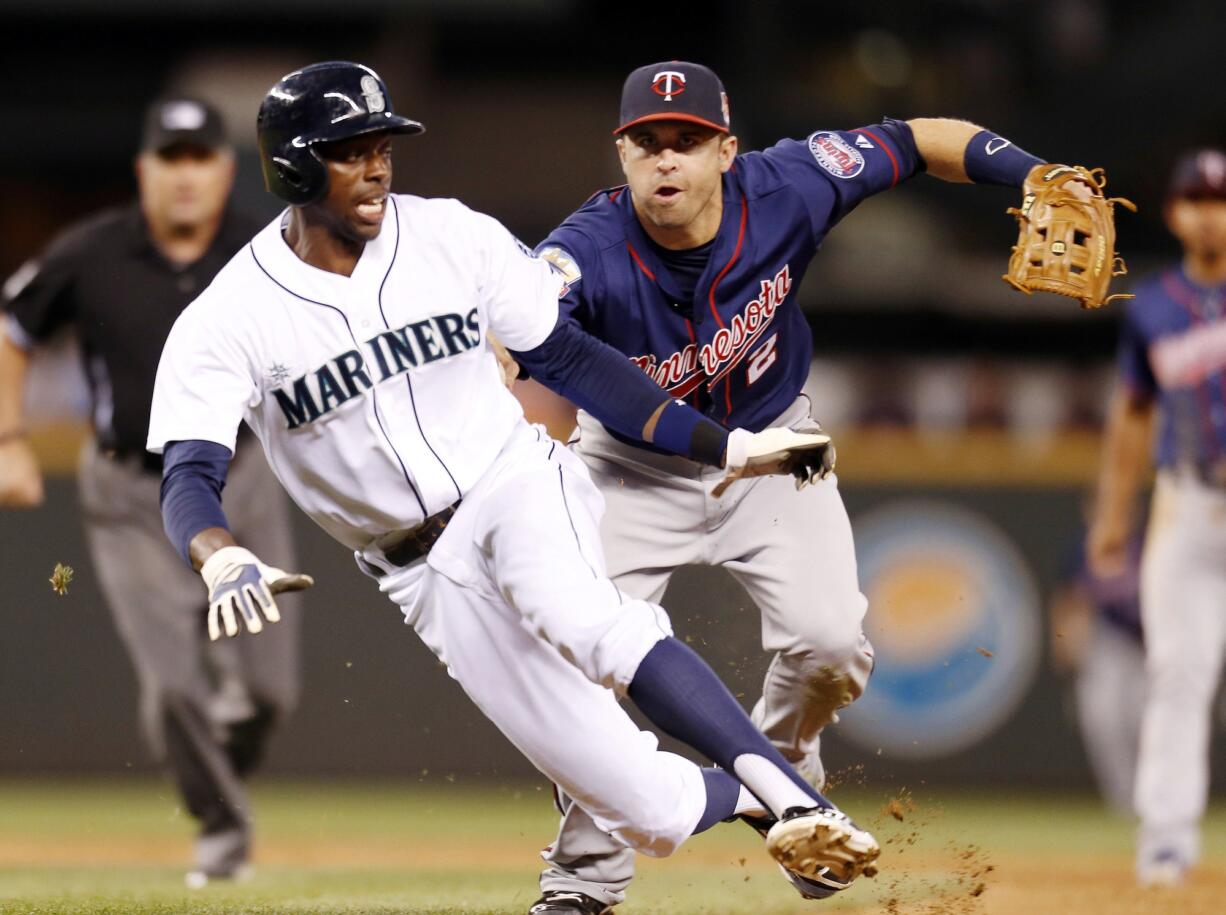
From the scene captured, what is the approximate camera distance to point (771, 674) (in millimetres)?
4824

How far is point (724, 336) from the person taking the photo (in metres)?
4.65

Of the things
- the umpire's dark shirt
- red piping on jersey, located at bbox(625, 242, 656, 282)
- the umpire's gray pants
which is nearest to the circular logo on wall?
the umpire's gray pants

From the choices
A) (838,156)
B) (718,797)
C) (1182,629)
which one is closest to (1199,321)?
(1182,629)

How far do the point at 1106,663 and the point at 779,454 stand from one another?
5068 millimetres

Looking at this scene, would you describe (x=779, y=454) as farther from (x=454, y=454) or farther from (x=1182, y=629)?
(x=1182, y=629)

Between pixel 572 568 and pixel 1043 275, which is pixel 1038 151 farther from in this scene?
pixel 572 568

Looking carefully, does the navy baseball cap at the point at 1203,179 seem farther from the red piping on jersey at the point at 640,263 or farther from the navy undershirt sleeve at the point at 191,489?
the navy undershirt sleeve at the point at 191,489

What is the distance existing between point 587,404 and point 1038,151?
10.3 metres

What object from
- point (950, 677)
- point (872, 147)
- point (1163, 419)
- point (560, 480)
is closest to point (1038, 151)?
point (950, 677)

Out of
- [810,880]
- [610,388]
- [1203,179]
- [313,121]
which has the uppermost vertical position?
[1203,179]

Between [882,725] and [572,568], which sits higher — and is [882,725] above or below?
below

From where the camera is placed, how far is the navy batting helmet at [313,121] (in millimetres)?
3945

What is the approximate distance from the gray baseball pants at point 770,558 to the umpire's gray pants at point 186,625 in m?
1.76

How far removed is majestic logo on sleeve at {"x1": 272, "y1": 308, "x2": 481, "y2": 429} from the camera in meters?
3.98
